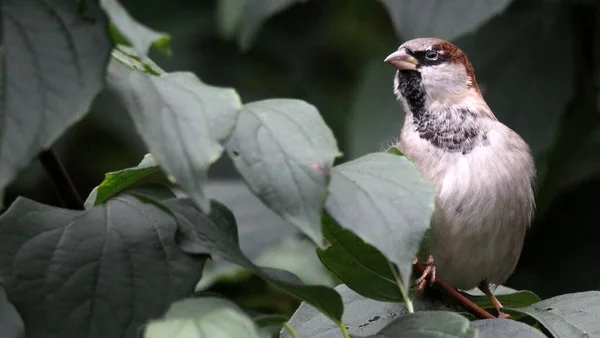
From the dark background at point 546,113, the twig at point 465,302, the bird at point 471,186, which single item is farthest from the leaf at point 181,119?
the dark background at point 546,113

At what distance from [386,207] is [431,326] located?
141 mm

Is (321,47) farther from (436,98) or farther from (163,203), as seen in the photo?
(163,203)

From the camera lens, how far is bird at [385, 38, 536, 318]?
1.73m

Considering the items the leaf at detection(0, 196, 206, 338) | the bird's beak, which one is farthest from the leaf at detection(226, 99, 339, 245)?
the bird's beak

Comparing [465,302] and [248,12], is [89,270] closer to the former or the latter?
[465,302]

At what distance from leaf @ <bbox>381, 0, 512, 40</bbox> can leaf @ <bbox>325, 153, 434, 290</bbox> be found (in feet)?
3.86

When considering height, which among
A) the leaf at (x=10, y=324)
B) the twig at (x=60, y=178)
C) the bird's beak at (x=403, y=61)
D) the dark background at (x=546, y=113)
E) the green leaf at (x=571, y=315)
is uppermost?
the twig at (x=60, y=178)

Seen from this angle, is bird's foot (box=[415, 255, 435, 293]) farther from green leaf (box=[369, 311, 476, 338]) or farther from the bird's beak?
the bird's beak

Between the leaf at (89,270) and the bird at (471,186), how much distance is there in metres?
0.81

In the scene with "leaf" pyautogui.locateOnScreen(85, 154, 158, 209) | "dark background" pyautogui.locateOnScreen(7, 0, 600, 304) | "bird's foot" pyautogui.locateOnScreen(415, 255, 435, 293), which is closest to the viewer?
"leaf" pyautogui.locateOnScreen(85, 154, 158, 209)

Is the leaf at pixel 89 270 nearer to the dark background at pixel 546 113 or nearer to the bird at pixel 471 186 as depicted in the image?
the bird at pixel 471 186

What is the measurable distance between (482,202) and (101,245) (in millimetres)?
944

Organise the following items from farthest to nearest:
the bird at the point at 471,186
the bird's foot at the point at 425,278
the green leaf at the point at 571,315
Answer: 1. the bird at the point at 471,186
2. the bird's foot at the point at 425,278
3. the green leaf at the point at 571,315

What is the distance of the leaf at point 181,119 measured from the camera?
75 centimetres
